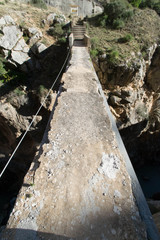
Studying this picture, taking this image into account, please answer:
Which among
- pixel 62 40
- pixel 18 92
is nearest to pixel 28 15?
pixel 62 40

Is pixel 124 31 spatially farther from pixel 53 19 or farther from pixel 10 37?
pixel 10 37

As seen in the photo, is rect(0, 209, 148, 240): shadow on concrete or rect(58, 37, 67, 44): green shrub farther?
rect(58, 37, 67, 44): green shrub

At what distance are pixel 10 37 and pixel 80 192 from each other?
1169 cm

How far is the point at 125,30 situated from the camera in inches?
411

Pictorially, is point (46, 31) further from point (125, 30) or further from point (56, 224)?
point (56, 224)

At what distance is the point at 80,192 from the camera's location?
2.07 meters

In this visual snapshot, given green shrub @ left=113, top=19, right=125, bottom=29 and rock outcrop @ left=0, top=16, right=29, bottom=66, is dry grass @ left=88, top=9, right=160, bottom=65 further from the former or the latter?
rock outcrop @ left=0, top=16, right=29, bottom=66

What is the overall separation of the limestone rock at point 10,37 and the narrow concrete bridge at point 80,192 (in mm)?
9385

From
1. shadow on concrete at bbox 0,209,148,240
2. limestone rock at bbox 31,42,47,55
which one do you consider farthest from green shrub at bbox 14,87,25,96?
shadow on concrete at bbox 0,209,148,240

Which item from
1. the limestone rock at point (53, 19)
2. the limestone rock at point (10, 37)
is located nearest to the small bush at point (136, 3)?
the limestone rock at point (53, 19)

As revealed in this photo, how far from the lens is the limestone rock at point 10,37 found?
367 inches

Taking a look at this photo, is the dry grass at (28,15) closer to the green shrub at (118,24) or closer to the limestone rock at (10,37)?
the limestone rock at (10,37)

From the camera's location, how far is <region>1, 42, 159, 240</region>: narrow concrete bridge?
5.46 ft

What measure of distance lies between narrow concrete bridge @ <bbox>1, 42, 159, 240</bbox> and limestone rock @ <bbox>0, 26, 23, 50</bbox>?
9385mm
